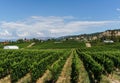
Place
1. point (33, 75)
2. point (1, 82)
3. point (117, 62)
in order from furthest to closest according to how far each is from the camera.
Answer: point (117, 62), point (1, 82), point (33, 75)

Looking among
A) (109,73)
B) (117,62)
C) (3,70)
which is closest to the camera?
(3,70)

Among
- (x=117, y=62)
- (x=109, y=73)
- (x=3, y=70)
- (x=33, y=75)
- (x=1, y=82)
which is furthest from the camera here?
(x=117, y=62)

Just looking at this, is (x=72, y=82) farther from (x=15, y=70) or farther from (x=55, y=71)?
(x=15, y=70)

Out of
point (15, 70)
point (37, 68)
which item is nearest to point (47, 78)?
point (37, 68)

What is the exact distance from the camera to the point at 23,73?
89.0 ft

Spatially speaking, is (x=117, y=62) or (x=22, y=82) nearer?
(x=22, y=82)

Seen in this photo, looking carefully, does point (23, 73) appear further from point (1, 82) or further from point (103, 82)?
point (103, 82)

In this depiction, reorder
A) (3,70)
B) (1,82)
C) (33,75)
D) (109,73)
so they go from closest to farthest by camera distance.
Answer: (33,75)
(1,82)
(3,70)
(109,73)

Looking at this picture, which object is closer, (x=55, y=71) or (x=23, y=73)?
(x=55, y=71)

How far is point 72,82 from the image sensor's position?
24.6 meters

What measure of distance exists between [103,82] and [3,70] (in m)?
10.5

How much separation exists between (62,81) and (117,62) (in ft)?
48.7

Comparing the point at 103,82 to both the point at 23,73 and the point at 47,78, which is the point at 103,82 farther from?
the point at 23,73

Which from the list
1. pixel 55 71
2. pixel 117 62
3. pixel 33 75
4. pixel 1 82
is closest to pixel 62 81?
pixel 55 71
